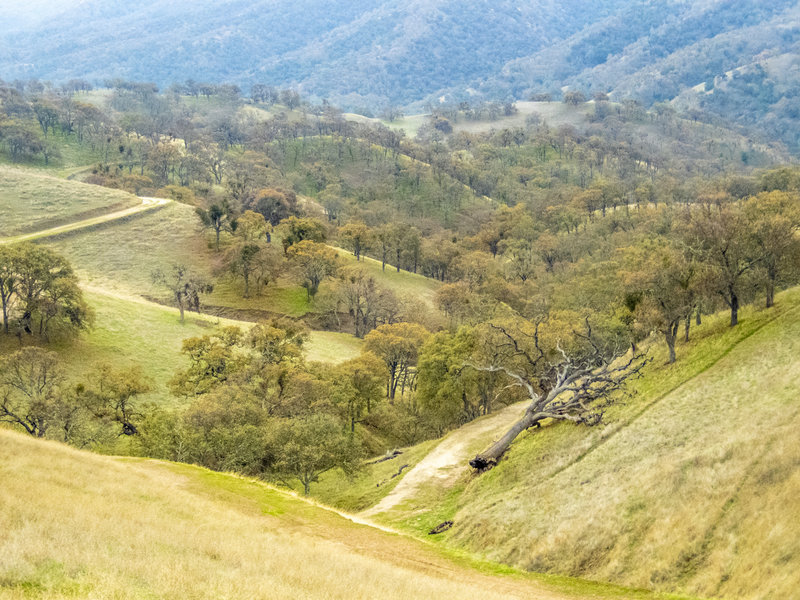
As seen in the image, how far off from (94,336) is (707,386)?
71.9 meters

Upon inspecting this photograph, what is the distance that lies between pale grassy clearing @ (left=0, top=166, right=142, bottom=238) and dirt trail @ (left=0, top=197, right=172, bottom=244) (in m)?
1.66

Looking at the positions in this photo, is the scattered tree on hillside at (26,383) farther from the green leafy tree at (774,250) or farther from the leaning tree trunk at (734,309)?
the green leafy tree at (774,250)

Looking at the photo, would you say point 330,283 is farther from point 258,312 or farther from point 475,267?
point 475,267

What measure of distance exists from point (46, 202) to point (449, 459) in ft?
383

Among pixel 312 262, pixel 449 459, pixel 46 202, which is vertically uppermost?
pixel 46 202

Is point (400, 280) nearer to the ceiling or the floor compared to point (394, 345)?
nearer to the floor

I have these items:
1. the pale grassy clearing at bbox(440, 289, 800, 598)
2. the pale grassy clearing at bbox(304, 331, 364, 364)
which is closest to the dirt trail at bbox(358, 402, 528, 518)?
the pale grassy clearing at bbox(440, 289, 800, 598)

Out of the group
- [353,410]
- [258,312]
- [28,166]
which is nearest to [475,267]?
[258,312]

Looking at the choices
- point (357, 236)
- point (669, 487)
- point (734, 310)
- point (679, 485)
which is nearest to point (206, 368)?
point (734, 310)

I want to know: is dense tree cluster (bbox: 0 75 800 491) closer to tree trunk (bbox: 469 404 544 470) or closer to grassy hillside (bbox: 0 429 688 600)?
tree trunk (bbox: 469 404 544 470)

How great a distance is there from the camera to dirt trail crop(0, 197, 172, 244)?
110 m

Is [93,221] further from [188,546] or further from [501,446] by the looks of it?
[188,546]

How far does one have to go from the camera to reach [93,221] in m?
121

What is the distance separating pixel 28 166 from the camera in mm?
180500
